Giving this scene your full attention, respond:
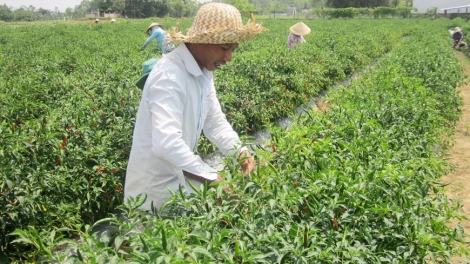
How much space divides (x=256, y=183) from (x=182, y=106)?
53cm

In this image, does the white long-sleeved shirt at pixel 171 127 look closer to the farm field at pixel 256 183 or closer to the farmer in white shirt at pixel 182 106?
the farmer in white shirt at pixel 182 106

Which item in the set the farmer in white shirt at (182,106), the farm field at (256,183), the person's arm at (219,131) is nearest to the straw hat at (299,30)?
the farm field at (256,183)

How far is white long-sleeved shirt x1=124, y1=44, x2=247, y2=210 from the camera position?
1.90m

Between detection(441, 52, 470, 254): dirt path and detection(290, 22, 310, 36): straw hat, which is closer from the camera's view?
detection(441, 52, 470, 254): dirt path

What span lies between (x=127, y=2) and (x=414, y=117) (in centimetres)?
7475

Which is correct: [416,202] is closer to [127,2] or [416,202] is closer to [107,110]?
[107,110]

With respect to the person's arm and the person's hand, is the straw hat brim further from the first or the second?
the person's hand

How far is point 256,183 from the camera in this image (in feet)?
6.17

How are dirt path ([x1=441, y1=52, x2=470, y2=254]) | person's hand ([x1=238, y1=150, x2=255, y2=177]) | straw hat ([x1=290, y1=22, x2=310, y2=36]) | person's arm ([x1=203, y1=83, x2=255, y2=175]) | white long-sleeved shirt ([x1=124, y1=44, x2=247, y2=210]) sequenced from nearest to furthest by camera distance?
white long-sleeved shirt ([x1=124, y1=44, x2=247, y2=210]) → person's hand ([x1=238, y1=150, x2=255, y2=177]) → person's arm ([x1=203, y1=83, x2=255, y2=175]) → dirt path ([x1=441, y1=52, x2=470, y2=254]) → straw hat ([x1=290, y1=22, x2=310, y2=36])

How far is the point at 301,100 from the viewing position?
6914 millimetres

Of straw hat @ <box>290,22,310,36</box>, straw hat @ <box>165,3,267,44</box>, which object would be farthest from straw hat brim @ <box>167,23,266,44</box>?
straw hat @ <box>290,22,310,36</box>

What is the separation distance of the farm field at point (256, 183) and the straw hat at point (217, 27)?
61cm

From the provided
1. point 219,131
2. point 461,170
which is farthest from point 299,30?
point 219,131

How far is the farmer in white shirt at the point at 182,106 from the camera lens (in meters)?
1.92
